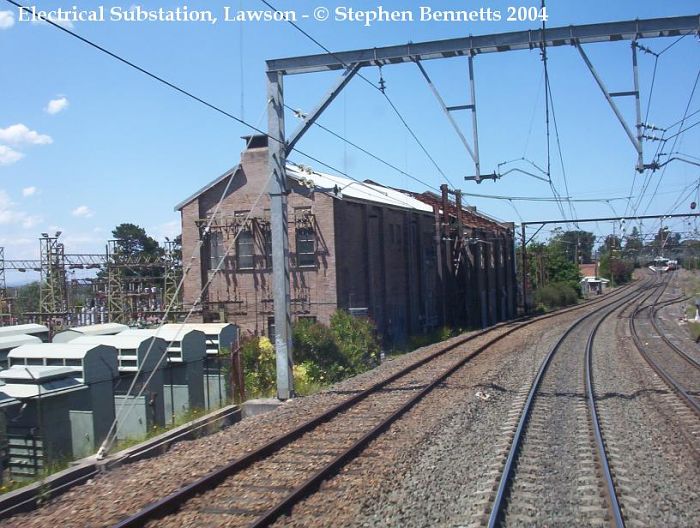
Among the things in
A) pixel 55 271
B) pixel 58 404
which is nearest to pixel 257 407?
pixel 58 404

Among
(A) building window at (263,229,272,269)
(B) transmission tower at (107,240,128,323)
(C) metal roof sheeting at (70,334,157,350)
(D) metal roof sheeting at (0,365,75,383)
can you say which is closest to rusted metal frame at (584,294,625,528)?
(D) metal roof sheeting at (0,365,75,383)

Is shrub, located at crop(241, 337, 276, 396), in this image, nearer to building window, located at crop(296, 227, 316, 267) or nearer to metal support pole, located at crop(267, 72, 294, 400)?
metal support pole, located at crop(267, 72, 294, 400)

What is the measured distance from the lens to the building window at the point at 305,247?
3042cm

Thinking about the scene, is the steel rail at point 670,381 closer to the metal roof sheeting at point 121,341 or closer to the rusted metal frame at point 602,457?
the rusted metal frame at point 602,457

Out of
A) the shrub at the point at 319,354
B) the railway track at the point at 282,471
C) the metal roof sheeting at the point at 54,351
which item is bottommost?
the railway track at the point at 282,471

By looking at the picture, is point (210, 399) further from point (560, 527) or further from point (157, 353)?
point (560, 527)

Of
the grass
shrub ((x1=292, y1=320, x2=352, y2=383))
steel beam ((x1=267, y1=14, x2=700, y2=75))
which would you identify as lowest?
the grass

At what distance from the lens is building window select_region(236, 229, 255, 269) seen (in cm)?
3147

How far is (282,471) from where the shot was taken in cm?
937

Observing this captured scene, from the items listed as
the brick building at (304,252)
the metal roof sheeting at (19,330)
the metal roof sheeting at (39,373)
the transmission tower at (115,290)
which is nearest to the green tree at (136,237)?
the transmission tower at (115,290)

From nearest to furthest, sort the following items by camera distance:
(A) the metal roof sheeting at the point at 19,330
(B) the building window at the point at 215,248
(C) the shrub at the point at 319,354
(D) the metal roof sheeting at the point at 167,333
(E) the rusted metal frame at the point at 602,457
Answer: (E) the rusted metal frame at the point at 602,457 → (D) the metal roof sheeting at the point at 167,333 → (C) the shrub at the point at 319,354 → (A) the metal roof sheeting at the point at 19,330 → (B) the building window at the point at 215,248

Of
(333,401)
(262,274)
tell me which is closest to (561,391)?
(333,401)

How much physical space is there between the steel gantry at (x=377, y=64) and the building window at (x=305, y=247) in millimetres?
14566

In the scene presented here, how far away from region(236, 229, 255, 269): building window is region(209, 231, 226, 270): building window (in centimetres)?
81
